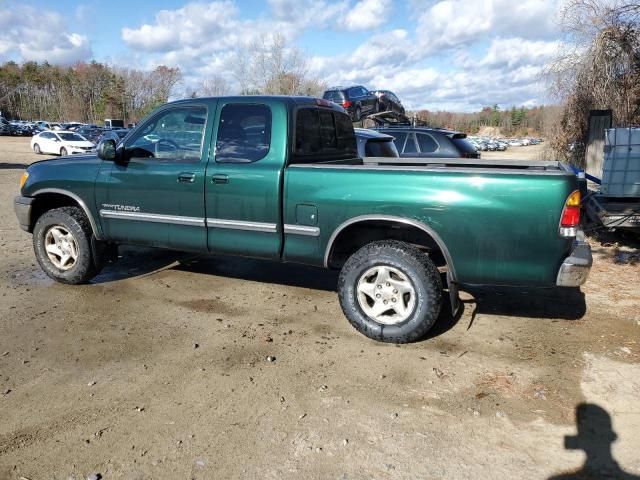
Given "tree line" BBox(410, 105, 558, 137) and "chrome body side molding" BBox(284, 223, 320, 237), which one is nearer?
"chrome body side molding" BBox(284, 223, 320, 237)

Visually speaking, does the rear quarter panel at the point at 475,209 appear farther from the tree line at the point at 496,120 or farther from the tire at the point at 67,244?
the tree line at the point at 496,120

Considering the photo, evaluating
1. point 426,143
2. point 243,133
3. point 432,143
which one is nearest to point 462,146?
point 432,143

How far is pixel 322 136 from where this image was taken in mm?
5062

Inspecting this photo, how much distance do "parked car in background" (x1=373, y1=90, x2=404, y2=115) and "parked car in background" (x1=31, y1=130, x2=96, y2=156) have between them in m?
17.4

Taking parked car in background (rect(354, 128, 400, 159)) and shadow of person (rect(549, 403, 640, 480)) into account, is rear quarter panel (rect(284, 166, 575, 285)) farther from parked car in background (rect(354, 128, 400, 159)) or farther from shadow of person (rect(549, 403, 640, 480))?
parked car in background (rect(354, 128, 400, 159))

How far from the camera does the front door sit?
4.79 meters

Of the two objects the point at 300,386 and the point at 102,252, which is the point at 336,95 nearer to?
the point at 102,252

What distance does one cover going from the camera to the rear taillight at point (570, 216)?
3609mm

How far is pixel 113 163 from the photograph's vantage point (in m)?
5.20

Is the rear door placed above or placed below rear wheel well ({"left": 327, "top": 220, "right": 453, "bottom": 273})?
above

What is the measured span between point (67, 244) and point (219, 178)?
208cm

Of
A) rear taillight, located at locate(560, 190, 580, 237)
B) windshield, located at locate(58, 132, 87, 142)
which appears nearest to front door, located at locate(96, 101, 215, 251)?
rear taillight, located at locate(560, 190, 580, 237)

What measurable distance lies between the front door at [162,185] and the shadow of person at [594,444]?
330 cm

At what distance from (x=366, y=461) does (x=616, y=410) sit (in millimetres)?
1673
